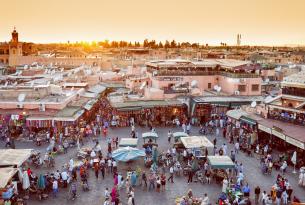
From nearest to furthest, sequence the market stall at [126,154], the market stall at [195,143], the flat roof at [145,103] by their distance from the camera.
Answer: the market stall at [126,154]
the market stall at [195,143]
the flat roof at [145,103]

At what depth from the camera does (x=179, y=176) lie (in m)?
19.3

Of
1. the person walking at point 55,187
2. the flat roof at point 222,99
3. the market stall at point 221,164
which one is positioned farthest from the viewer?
the flat roof at point 222,99

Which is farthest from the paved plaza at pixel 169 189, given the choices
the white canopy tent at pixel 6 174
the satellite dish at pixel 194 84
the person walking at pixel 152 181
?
the satellite dish at pixel 194 84

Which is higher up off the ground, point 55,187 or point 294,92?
point 294,92

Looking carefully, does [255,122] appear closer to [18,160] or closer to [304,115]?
[304,115]

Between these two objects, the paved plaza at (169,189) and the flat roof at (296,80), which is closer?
the paved plaza at (169,189)

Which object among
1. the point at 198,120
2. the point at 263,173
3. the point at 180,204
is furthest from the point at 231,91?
the point at 180,204

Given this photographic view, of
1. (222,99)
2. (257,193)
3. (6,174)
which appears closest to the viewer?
(6,174)

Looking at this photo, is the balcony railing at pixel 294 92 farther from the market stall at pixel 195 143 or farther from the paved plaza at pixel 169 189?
the market stall at pixel 195 143

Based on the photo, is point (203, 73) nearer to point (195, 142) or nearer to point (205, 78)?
point (205, 78)

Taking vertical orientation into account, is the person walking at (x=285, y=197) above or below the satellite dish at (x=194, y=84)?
below

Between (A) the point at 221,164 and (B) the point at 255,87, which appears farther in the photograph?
(B) the point at 255,87

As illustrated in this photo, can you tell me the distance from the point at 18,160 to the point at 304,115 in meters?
17.7

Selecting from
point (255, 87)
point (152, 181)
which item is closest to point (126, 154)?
point (152, 181)
